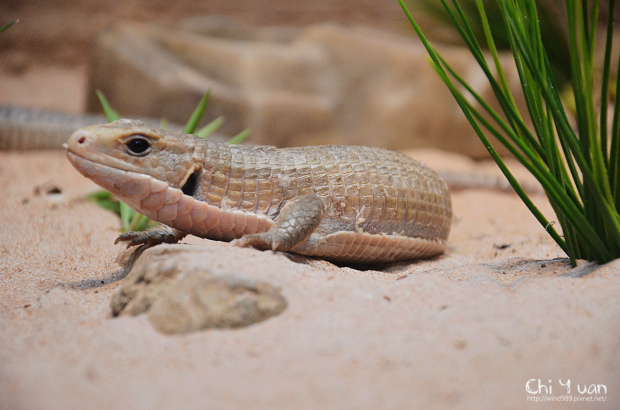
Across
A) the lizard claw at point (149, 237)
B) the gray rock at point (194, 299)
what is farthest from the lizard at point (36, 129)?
the gray rock at point (194, 299)

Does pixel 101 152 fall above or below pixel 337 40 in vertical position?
above

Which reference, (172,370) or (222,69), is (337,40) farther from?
(172,370)

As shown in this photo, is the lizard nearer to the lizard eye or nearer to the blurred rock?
the blurred rock

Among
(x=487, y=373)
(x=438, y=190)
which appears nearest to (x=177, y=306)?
(x=487, y=373)

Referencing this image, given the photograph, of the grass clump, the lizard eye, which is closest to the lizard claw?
the lizard eye

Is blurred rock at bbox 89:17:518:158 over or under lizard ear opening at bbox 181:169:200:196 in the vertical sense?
under

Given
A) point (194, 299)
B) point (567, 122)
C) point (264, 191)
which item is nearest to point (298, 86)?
point (264, 191)

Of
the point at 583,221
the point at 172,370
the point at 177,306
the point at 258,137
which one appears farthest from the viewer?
the point at 258,137

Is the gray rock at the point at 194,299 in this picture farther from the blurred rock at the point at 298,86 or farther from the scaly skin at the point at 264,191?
the blurred rock at the point at 298,86
